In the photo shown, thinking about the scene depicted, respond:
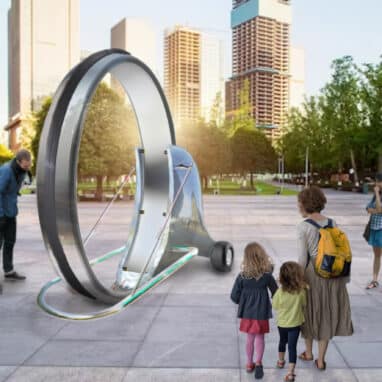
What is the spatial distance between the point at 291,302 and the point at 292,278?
0.71ft

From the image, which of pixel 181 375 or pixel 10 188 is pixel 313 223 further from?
pixel 10 188

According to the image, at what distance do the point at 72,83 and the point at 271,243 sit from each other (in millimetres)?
7984

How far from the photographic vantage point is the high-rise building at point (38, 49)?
15312cm

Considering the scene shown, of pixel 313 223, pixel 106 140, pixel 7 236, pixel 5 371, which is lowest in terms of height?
pixel 5 371

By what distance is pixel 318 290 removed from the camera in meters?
4.12

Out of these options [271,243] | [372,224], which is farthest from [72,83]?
[271,243]

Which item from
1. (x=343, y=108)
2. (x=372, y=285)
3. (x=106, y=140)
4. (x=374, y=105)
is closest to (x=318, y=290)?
(x=372, y=285)

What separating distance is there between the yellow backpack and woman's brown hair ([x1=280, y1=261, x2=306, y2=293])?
0.17m

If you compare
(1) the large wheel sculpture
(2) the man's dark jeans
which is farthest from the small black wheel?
(2) the man's dark jeans

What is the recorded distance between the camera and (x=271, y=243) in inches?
475

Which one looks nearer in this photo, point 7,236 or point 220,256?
point 7,236

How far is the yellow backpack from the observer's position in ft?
13.0

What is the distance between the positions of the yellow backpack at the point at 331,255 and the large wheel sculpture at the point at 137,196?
93.5 inches

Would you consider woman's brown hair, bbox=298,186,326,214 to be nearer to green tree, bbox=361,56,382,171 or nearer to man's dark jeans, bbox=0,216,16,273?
man's dark jeans, bbox=0,216,16,273
